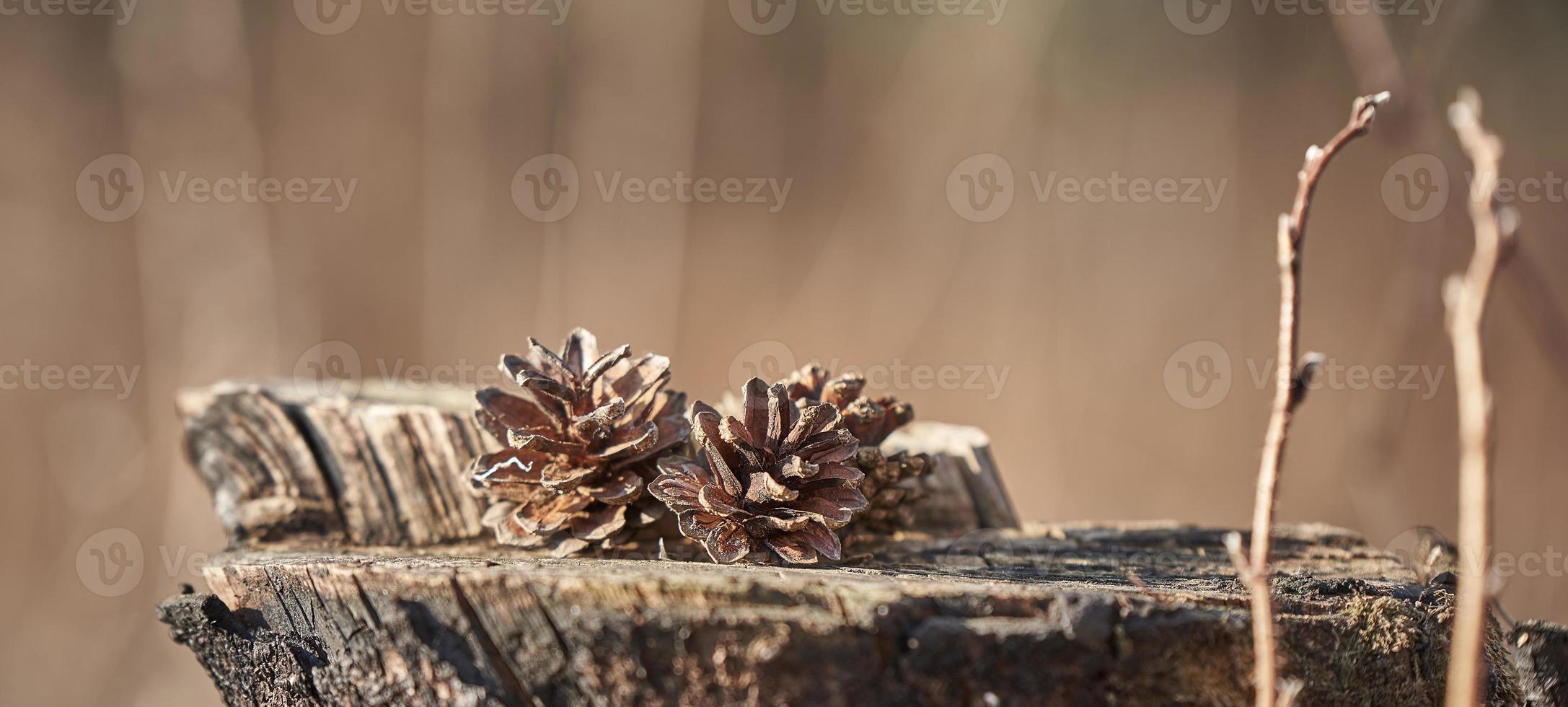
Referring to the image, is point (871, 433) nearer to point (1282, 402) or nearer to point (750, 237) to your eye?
point (1282, 402)

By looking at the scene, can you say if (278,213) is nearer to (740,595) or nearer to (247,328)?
(247,328)

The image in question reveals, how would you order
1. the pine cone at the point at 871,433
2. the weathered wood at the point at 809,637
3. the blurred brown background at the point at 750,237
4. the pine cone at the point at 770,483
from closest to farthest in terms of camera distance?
1. the weathered wood at the point at 809,637
2. the pine cone at the point at 770,483
3. the pine cone at the point at 871,433
4. the blurred brown background at the point at 750,237

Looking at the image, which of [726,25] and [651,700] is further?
[726,25]

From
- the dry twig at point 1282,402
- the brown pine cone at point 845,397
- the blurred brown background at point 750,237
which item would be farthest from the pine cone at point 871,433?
the blurred brown background at point 750,237

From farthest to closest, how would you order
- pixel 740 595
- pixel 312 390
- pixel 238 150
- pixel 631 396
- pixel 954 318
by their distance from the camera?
pixel 954 318 → pixel 238 150 → pixel 312 390 → pixel 631 396 → pixel 740 595

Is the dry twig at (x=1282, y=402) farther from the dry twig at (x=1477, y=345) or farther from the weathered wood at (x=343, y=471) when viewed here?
the weathered wood at (x=343, y=471)

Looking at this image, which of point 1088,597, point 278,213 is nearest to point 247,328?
point 278,213
